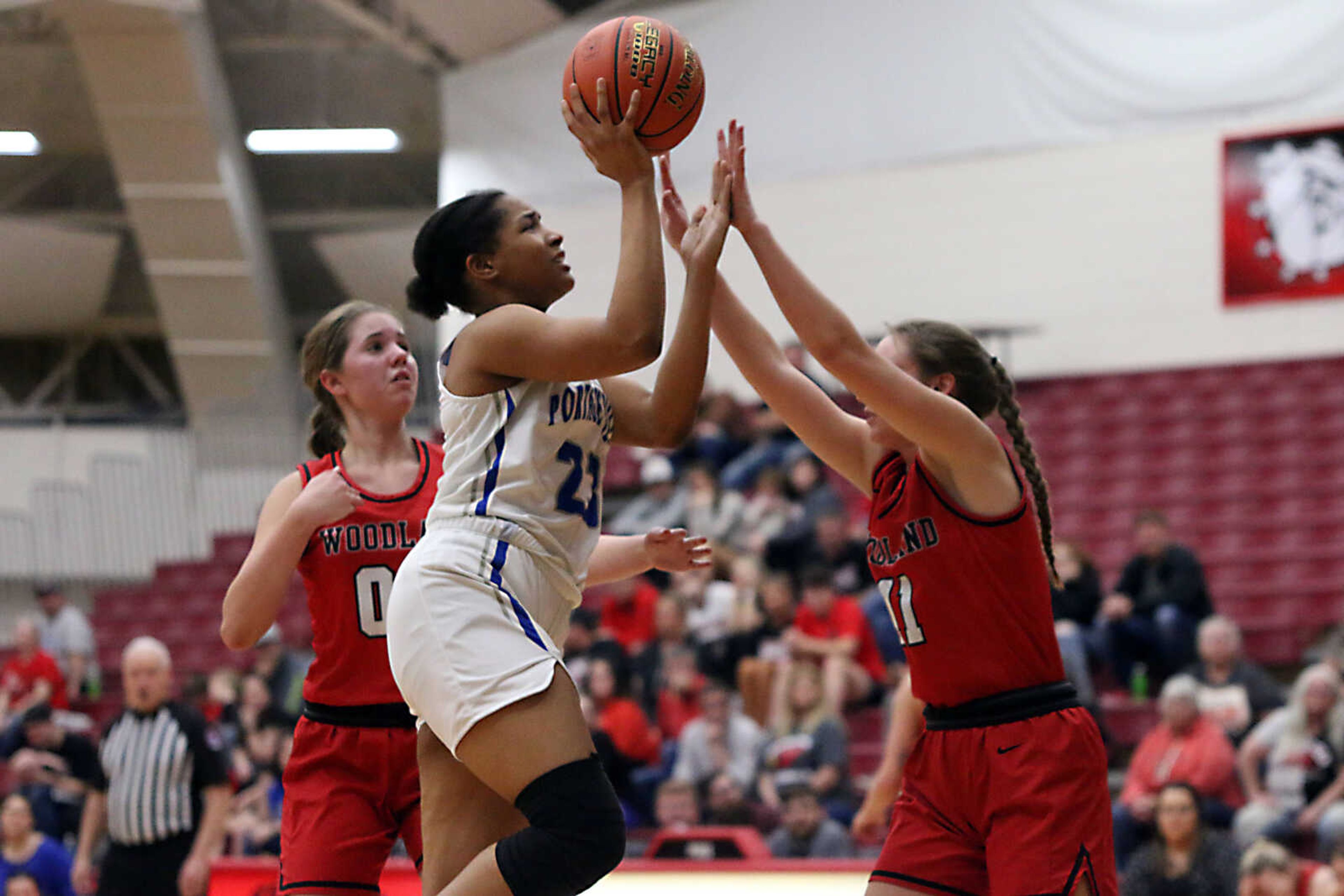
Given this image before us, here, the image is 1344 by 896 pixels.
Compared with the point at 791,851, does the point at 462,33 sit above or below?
above

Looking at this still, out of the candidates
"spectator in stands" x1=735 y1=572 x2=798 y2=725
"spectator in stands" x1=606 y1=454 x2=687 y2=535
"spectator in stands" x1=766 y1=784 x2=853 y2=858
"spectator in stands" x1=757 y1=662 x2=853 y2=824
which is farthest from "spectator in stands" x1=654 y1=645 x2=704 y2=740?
"spectator in stands" x1=606 y1=454 x2=687 y2=535

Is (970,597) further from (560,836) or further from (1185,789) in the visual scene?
(1185,789)

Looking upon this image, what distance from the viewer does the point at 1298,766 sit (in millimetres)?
7203

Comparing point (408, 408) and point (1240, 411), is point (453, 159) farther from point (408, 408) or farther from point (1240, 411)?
point (408, 408)

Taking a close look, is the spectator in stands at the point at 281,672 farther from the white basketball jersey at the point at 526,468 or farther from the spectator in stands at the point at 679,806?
the white basketball jersey at the point at 526,468

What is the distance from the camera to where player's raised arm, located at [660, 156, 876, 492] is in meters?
3.52

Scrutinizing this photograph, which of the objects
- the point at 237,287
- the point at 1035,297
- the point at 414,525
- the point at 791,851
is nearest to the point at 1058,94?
the point at 1035,297

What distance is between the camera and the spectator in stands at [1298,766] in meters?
7.03

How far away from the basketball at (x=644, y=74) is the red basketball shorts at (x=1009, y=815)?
4.65ft

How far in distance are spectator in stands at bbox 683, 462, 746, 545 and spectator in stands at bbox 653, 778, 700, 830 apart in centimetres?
225

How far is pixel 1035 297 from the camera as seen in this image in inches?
553

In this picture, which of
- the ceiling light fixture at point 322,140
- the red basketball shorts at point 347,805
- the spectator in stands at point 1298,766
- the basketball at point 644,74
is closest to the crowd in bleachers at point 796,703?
the spectator in stands at point 1298,766

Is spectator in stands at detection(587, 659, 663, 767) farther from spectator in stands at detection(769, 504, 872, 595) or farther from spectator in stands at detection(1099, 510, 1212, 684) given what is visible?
spectator in stands at detection(1099, 510, 1212, 684)

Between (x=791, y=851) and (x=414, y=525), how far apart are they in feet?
14.5
